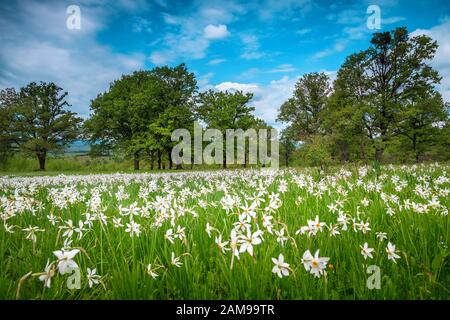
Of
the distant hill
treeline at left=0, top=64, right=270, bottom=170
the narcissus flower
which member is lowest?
the narcissus flower

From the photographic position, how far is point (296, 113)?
44.4 meters

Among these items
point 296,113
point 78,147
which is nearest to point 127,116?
point 78,147

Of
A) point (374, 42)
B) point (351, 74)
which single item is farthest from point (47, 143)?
point (374, 42)

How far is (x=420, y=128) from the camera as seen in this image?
32.1 m

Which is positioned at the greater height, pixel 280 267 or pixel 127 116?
pixel 127 116

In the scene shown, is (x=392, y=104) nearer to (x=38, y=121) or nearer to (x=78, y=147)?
(x=78, y=147)

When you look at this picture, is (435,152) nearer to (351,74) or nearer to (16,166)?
(351,74)

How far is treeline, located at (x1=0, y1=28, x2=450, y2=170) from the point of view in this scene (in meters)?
30.6

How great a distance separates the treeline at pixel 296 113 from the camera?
30578 millimetres

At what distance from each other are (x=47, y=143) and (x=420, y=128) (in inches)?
2177

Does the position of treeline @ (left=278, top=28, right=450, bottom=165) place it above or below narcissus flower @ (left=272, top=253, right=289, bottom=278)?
above

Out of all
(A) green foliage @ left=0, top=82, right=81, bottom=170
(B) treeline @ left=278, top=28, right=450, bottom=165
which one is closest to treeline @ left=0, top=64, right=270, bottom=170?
(A) green foliage @ left=0, top=82, right=81, bottom=170

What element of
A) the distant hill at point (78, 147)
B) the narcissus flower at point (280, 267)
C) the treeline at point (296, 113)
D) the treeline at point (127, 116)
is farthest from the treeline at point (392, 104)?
the distant hill at point (78, 147)

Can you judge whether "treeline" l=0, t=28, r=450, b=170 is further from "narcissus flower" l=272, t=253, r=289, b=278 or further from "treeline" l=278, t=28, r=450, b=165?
"narcissus flower" l=272, t=253, r=289, b=278
